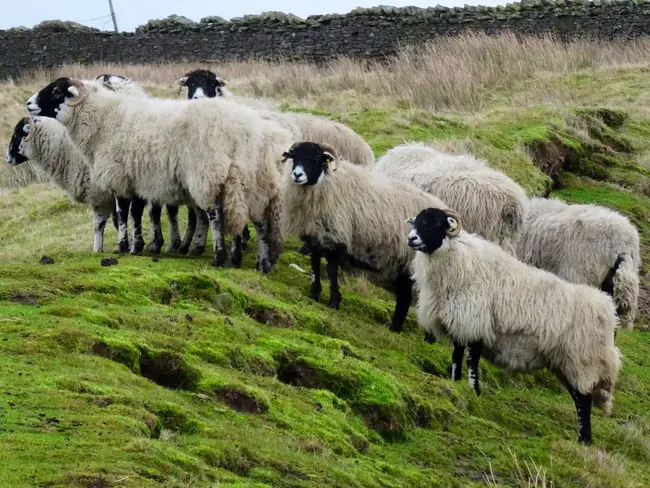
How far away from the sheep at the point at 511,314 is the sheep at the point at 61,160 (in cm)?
468

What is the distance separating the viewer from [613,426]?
10.7 metres

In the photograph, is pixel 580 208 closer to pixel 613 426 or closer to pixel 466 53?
pixel 613 426

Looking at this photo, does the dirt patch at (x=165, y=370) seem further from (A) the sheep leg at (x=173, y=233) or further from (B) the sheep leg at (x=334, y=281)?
(A) the sheep leg at (x=173, y=233)

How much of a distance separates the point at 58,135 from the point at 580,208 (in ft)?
24.0

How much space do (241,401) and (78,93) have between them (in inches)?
274

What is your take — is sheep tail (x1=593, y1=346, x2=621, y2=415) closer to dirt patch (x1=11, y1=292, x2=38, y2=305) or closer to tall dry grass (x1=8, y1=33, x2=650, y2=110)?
dirt patch (x1=11, y1=292, x2=38, y2=305)

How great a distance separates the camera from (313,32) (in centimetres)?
3766

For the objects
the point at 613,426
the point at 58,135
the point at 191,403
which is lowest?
the point at 613,426

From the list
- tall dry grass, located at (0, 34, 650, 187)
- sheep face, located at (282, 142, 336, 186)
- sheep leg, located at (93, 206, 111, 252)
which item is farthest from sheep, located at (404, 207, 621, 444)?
tall dry grass, located at (0, 34, 650, 187)

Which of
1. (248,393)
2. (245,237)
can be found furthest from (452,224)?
(245,237)

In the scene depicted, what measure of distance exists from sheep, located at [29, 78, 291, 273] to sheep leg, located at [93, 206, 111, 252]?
726 mm

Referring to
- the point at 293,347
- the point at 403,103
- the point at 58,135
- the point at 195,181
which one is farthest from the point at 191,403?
the point at 403,103

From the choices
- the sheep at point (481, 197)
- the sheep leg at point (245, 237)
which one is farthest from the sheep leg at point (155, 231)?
the sheep at point (481, 197)

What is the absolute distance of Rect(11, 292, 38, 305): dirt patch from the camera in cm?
848
